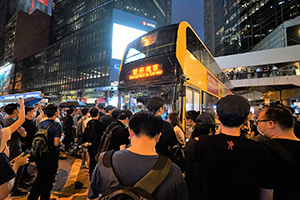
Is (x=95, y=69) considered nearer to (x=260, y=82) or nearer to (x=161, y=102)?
(x=260, y=82)

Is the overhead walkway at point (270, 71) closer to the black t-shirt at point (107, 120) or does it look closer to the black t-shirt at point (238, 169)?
the black t-shirt at point (107, 120)

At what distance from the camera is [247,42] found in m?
34.9

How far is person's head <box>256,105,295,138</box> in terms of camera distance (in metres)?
1.63

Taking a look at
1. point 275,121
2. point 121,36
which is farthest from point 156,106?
point 121,36

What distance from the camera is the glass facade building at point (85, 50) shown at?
3306 centimetres

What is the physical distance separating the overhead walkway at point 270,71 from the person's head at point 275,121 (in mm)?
22882

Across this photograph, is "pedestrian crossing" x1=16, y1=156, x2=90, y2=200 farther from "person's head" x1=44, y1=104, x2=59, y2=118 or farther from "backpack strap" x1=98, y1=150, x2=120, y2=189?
"backpack strap" x1=98, y1=150, x2=120, y2=189

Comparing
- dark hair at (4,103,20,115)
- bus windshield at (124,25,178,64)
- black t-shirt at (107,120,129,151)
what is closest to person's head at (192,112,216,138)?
black t-shirt at (107,120,129,151)

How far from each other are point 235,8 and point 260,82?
28.2m

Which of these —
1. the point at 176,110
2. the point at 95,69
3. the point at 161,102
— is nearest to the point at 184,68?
the point at 176,110

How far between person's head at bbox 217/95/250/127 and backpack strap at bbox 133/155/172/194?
73 cm

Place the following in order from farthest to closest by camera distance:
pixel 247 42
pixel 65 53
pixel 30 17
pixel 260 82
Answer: pixel 30 17, pixel 65 53, pixel 247 42, pixel 260 82

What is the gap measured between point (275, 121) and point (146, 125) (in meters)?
1.43

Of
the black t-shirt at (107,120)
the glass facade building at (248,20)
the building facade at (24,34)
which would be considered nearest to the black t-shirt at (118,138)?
the black t-shirt at (107,120)
